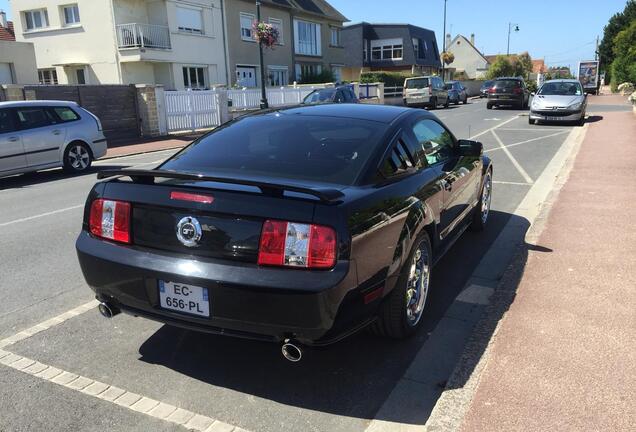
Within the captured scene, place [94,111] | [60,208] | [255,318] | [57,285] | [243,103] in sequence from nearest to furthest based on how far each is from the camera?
[255,318]
[57,285]
[60,208]
[94,111]
[243,103]

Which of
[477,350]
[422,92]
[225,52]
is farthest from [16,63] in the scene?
[477,350]

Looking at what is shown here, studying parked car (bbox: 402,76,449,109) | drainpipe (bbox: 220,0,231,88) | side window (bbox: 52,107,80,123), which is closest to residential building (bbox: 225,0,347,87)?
drainpipe (bbox: 220,0,231,88)

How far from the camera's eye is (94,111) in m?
18.5

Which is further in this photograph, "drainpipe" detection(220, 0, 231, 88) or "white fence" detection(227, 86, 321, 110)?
"drainpipe" detection(220, 0, 231, 88)

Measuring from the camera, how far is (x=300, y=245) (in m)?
2.77

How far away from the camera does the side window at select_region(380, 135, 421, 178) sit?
359 centimetres

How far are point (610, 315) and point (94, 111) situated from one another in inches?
713

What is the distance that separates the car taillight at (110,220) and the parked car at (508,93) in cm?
2853

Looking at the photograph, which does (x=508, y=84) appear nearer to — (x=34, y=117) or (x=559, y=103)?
(x=559, y=103)

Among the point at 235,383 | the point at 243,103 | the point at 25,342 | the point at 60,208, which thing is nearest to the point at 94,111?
the point at 243,103

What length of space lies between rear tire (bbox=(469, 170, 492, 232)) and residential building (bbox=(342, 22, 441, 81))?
177 feet

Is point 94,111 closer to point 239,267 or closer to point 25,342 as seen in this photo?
point 25,342

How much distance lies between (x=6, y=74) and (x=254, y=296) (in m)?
26.8

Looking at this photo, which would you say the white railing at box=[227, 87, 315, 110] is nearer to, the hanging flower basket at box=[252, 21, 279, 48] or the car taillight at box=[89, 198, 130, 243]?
the hanging flower basket at box=[252, 21, 279, 48]
